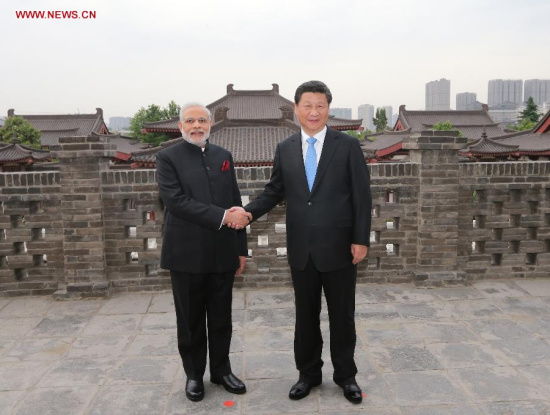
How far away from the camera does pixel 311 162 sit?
307 cm

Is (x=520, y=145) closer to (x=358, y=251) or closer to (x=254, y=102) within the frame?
(x=254, y=102)

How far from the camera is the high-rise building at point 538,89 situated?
183825mm

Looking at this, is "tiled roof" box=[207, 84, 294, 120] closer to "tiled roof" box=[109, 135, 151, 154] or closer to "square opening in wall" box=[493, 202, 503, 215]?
"tiled roof" box=[109, 135, 151, 154]

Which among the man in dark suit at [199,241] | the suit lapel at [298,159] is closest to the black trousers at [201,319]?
the man in dark suit at [199,241]

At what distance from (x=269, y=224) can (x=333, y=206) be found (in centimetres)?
259

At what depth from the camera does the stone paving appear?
303cm

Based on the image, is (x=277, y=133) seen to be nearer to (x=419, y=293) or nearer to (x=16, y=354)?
(x=419, y=293)

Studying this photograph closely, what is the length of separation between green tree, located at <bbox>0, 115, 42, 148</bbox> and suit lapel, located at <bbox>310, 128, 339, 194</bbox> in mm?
33833

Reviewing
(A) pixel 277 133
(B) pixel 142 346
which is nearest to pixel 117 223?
(B) pixel 142 346

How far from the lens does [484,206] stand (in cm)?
562

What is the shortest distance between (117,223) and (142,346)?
1.87m

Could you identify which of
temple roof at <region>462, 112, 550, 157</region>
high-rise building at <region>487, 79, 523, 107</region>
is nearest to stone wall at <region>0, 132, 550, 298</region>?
temple roof at <region>462, 112, 550, 157</region>

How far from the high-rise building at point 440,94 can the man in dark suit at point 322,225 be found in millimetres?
183030

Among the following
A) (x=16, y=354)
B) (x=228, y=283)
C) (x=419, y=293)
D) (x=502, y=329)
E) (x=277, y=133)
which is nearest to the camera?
(x=228, y=283)
